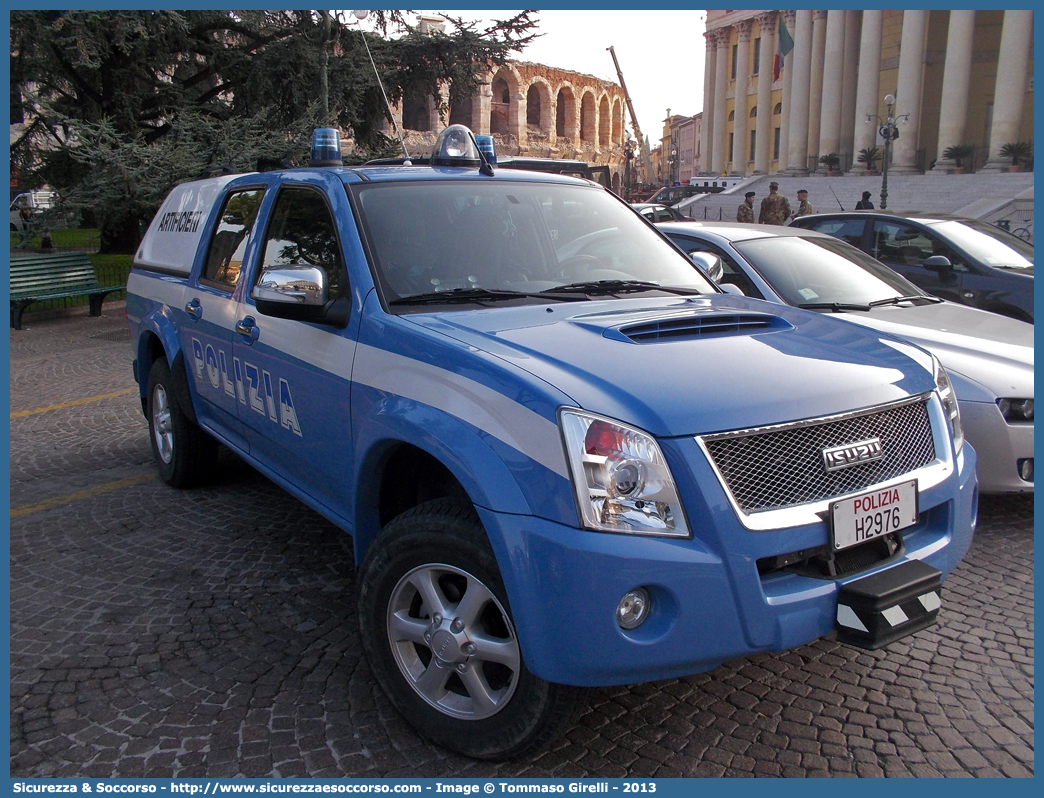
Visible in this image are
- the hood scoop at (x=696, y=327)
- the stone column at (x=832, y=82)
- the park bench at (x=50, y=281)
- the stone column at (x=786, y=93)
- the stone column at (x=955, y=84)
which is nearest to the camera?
the hood scoop at (x=696, y=327)

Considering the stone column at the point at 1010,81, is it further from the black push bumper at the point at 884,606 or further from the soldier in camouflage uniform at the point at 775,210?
the black push bumper at the point at 884,606

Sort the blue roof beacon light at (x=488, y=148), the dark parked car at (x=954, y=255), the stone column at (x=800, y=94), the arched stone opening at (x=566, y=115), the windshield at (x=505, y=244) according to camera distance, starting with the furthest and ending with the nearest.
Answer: the arched stone opening at (x=566, y=115) < the stone column at (x=800, y=94) < the dark parked car at (x=954, y=255) < the blue roof beacon light at (x=488, y=148) < the windshield at (x=505, y=244)

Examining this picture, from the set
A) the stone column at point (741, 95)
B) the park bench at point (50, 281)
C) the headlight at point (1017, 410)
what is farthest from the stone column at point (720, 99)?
the headlight at point (1017, 410)

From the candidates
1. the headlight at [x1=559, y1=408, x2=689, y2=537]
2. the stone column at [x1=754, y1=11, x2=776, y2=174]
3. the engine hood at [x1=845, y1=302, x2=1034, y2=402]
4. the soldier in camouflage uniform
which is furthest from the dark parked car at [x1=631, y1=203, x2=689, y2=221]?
the stone column at [x1=754, y1=11, x2=776, y2=174]

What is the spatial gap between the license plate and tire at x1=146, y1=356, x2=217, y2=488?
158 inches

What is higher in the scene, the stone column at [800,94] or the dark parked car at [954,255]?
the stone column at [800,94]

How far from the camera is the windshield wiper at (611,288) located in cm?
346

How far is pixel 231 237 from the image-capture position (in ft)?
14.8

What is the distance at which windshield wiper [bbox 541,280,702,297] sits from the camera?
3465mm

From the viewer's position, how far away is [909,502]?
8.73ft

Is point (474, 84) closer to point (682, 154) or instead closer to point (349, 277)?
point (349, 277)

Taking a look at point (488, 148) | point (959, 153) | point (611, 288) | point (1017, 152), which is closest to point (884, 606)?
point (611, 288)

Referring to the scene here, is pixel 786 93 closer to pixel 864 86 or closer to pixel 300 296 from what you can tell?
pixel 864 86

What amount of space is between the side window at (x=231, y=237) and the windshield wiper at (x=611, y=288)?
1740mm
